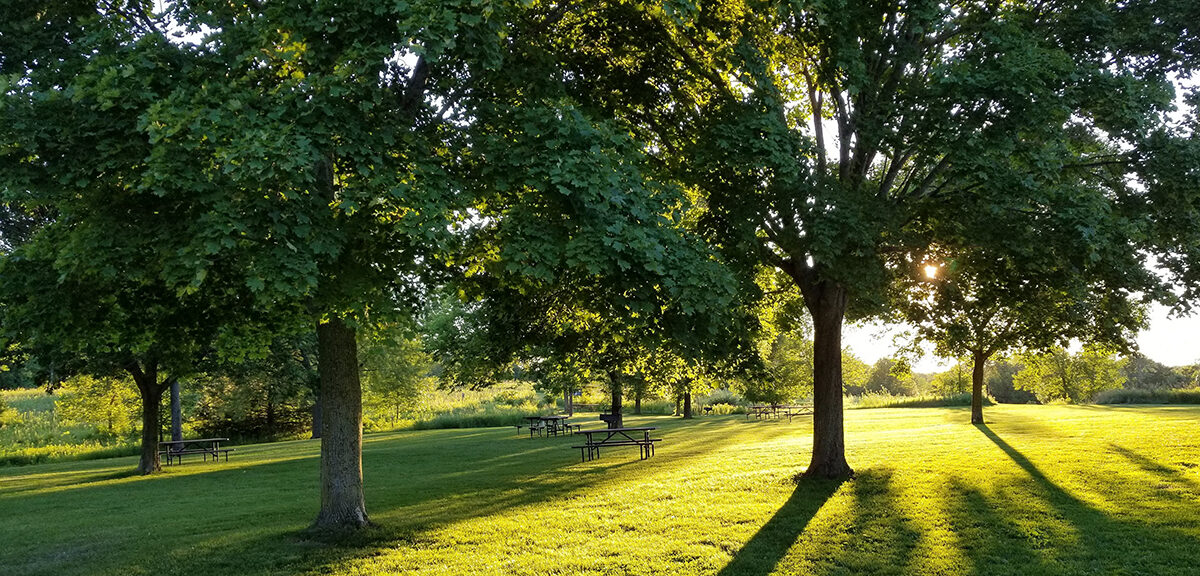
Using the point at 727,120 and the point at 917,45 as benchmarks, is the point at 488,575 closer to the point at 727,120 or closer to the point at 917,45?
the point at 727,120

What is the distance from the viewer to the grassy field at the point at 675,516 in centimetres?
938

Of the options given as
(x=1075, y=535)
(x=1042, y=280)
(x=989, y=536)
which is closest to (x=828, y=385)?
(x=1042, y=280)

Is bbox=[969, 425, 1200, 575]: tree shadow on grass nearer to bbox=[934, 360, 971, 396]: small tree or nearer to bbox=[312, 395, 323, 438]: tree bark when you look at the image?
bbox=[312, 395, 323, 438]: tree bark

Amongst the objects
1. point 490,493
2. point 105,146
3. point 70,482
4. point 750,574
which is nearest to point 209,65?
point 105,146

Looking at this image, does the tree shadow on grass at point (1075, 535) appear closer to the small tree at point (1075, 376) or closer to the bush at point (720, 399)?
the bush at point (720, 399)

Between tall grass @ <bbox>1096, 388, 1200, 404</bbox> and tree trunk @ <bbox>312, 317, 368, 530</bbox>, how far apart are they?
165 ft

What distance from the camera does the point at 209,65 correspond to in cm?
875

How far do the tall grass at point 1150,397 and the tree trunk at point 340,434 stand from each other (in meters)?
50.2

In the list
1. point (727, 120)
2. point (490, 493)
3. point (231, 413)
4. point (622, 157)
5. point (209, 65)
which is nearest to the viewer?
point (209, 65)

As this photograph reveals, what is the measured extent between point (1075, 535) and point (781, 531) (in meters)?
3.78

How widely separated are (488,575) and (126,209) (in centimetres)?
613

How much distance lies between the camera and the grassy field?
9.38 meters

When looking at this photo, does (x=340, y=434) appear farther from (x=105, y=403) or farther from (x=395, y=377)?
(x=395, y=377)

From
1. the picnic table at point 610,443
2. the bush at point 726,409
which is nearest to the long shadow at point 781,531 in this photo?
the picnic table at point 610,443
